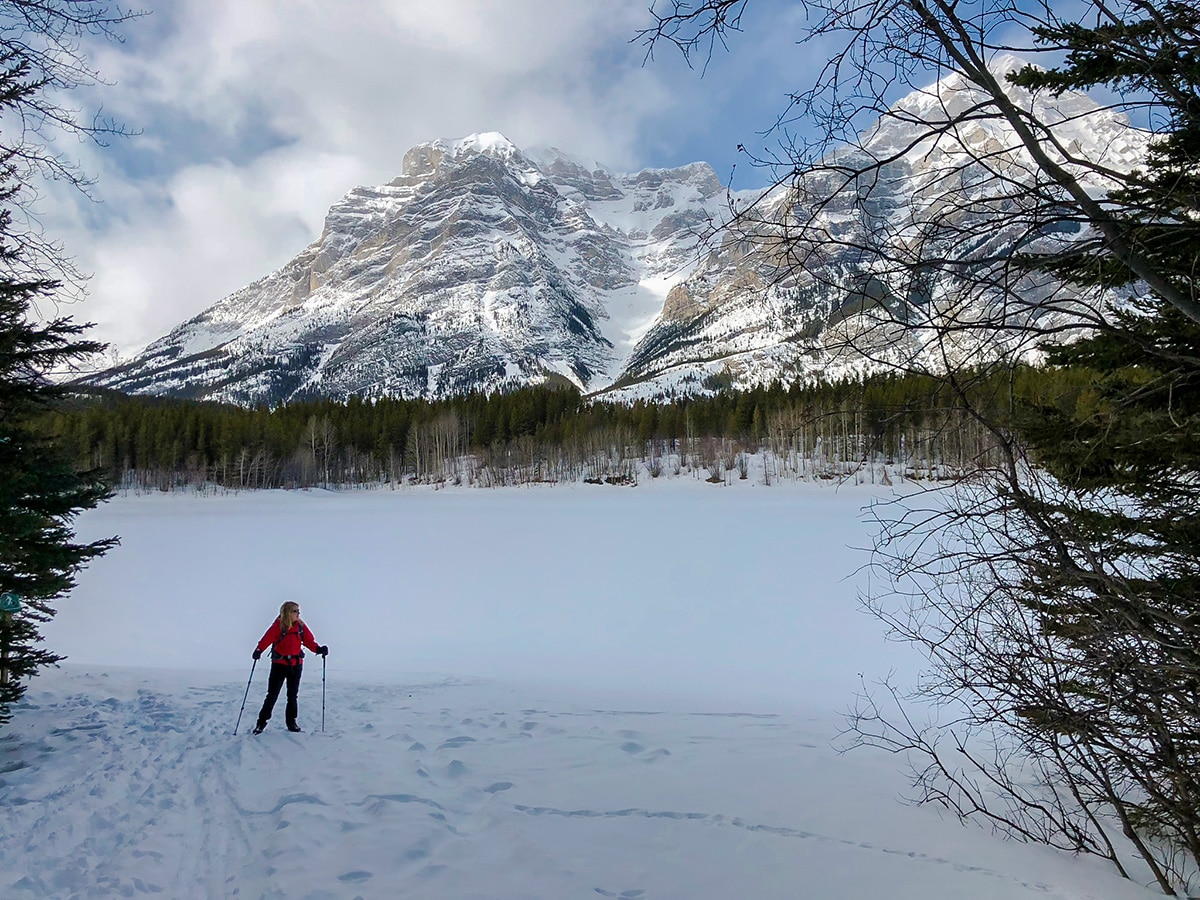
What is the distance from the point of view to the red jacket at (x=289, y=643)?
7356 millimetres

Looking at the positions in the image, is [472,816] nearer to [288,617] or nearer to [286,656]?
[286,656]

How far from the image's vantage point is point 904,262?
2.21 m

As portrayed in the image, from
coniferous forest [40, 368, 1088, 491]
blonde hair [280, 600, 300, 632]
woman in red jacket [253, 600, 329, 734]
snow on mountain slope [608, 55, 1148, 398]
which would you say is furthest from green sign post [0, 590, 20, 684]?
coniferous forest [40, 368, 1088, 491]

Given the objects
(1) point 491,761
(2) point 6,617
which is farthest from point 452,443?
(1) point 491,761

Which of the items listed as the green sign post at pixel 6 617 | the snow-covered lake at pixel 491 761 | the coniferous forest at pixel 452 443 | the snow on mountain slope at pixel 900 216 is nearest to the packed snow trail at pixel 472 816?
the snow-covered lake at pixel 491 761

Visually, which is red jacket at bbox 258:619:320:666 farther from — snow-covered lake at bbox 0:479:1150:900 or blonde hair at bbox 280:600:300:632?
snow-covered lake at bbox 0:479:1150:900

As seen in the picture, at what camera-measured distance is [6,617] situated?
254 inches

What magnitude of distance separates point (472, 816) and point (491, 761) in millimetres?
1242

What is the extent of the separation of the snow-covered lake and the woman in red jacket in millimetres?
301

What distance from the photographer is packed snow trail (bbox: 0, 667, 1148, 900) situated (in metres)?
3.93

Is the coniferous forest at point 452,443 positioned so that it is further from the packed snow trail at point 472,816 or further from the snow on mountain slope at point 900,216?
Result: the snow on mountain slope at point 900,216

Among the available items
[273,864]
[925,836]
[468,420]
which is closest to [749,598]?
[925,836]

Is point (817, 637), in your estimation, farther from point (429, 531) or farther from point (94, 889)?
point (429, 531)

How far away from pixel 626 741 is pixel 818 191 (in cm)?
602
